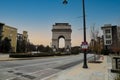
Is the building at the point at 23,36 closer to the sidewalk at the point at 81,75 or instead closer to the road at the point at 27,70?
the road at the point at 27,70

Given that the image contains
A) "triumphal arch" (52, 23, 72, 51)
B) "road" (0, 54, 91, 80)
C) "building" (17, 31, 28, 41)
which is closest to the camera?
"road" (0, 54, 91, 80)

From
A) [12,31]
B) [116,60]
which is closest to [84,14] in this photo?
[116,60]

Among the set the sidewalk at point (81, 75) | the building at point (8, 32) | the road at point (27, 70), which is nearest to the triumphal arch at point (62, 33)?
the building at point (8, 32)

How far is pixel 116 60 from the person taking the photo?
13148mm

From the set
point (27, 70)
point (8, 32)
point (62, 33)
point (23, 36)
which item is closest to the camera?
point (27, 70)

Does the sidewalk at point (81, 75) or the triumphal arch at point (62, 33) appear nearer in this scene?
the sidewalk at point (81, 75)

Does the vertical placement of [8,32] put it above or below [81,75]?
above

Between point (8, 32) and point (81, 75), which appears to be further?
point (8, 32)

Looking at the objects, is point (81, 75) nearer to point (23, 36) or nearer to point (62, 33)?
point (62, 33)

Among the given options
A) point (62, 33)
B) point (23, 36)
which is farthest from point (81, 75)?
point (23, 36)

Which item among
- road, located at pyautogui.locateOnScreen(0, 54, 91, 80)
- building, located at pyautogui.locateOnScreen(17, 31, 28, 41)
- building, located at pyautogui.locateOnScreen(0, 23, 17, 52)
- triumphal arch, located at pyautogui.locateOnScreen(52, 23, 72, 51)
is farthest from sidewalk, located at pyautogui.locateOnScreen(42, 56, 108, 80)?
building, located at pyautogui.locateOnScreen(17, 31, 28, 41)

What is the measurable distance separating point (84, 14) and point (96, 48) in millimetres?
18042

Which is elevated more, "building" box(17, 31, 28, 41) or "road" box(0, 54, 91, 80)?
"building" box(17, 31, 28, 41)

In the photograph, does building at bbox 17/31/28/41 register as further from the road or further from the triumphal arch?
the road
